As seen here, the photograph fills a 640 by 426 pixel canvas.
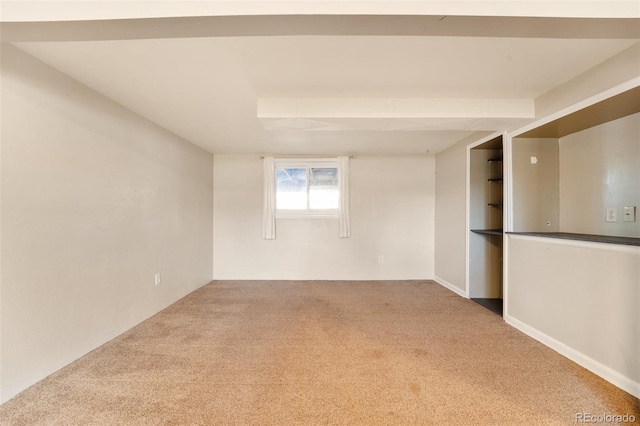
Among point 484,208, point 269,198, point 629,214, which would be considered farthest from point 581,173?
point 269,198

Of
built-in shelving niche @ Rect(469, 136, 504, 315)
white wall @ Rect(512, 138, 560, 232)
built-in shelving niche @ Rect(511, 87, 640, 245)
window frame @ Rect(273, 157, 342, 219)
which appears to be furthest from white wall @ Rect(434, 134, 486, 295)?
window frame @ Rect(273, 157, 342, 219)

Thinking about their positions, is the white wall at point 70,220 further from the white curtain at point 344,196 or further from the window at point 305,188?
the white curtain at point 344,196

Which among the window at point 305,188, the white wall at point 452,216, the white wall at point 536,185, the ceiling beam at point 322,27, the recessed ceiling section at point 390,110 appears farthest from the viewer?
the window at point 305,188

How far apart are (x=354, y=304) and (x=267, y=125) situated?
2330 millimetres

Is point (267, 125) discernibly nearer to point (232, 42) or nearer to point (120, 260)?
point (232, 42)

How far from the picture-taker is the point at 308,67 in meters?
1.73

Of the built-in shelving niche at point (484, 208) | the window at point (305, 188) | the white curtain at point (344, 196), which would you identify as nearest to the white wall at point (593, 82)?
the built-in shelving niche at point (484, 208)

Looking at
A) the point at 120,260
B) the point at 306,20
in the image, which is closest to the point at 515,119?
the point at 306,20

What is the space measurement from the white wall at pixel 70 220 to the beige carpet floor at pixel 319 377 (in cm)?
23

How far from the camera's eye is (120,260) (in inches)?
92.3

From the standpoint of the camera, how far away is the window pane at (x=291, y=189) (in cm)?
438

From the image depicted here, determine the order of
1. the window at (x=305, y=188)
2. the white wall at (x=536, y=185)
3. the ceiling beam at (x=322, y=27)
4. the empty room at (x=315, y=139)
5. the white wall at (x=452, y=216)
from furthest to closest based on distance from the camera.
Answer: the window at (x=305, y=188) → the white wall at (x=452, y=216) → the white wall at (x=536, y=185) → the empty room at (x=315, y=139) → the ceiling beam at (x=322, y=27)

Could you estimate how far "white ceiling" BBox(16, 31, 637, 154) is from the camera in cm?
149

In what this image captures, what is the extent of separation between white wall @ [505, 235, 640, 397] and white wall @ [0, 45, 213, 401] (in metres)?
3.80
